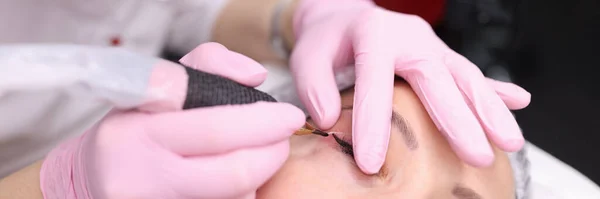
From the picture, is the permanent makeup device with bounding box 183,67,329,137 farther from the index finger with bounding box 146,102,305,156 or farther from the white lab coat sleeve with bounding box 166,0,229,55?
the white lab coat sleeve with bounding box 166,0,229,55

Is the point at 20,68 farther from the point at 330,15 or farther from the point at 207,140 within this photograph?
the point at 330,15

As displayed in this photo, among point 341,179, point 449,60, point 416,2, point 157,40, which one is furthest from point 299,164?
point 416,2

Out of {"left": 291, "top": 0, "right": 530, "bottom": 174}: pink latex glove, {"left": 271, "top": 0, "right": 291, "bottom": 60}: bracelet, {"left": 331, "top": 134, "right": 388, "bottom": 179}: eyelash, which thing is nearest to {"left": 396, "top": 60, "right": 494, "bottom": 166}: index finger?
{"left": 291, "top": 0, "right": 530, "bottom": 174}: pink latex glove

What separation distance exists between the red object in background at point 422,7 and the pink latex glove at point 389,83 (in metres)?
0.76

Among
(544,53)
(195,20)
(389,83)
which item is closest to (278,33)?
(195,20)

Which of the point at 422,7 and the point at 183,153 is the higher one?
the point at 183,153

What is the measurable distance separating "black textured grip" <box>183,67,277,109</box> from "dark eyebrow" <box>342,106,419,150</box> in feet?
0.74

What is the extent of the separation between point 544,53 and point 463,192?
3.77ft

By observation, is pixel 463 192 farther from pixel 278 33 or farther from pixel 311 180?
pixel 278 33

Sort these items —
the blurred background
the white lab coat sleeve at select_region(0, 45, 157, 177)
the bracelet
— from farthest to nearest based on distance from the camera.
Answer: the blurred background
the bracelet
the white lab coat sleeve at select_region(0, 45, 157, 177)

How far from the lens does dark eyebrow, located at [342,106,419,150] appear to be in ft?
2.33

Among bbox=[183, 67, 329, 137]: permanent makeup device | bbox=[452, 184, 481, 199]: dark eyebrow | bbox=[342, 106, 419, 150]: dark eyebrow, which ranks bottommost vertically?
bbox=[452, 184, 481, 199]: dark eyebrow

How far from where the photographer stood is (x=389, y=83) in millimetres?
773

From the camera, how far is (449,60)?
2.75 feet
